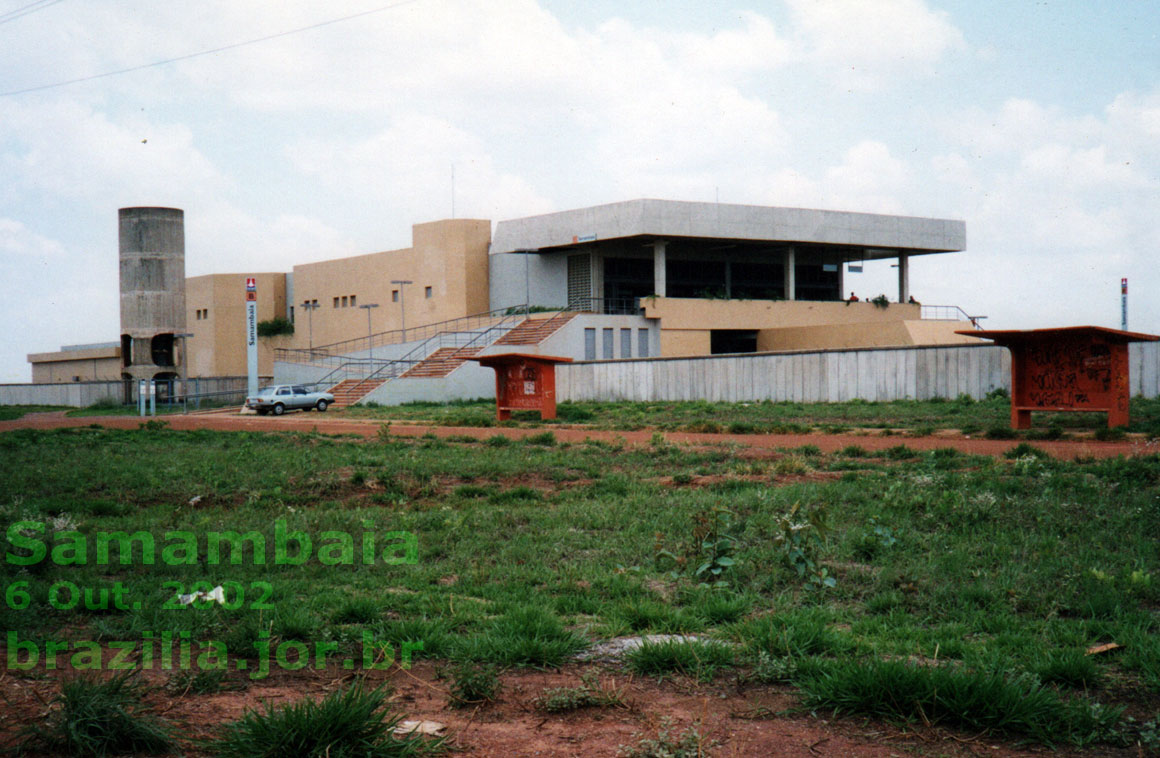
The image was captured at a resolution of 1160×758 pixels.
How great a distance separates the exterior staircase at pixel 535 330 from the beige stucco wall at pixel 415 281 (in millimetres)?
7061

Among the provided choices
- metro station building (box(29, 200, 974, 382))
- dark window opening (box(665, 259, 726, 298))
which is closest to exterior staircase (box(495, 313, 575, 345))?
metro station building (box(29, 200, 974, 382))

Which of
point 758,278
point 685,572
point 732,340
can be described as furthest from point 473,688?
point 758,278

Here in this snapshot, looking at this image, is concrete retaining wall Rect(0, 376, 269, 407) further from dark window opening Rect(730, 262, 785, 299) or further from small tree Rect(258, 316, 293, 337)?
dark window opening Rect(730, 262, 785, 299)

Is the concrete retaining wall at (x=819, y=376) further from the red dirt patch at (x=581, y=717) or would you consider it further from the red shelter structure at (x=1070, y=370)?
the red dirt patch at (x=581, y=717)

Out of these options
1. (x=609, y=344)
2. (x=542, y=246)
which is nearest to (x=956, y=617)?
(x=609, y=344)

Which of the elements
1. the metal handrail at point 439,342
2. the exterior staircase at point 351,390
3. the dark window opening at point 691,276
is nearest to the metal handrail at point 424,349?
the metal handrail at point 439,342

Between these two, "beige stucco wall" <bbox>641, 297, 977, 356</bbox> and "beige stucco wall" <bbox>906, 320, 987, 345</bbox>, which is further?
"beige stucco wall" <bbox>906, 320, 987, 345</bbox>

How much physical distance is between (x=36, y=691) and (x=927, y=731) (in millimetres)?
4330

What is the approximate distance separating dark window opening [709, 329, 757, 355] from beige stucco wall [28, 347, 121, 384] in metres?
45.7

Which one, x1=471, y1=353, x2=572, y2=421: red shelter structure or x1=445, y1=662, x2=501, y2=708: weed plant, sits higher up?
x1=471, y1=353, x2=572, y2=421: red shelter structure

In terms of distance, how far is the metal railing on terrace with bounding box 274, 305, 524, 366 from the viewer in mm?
57875

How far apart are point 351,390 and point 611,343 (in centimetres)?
1392

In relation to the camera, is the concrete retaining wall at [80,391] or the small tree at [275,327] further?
the small tree at [275,327]

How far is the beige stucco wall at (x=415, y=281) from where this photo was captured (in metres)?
59.8
